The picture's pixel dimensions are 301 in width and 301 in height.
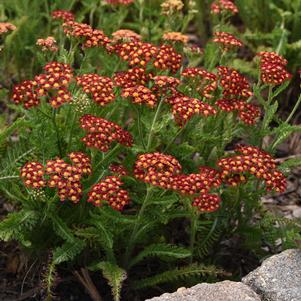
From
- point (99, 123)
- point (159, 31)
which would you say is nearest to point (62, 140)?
point (99, 123)

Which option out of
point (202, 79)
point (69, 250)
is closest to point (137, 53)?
point (202, 79)

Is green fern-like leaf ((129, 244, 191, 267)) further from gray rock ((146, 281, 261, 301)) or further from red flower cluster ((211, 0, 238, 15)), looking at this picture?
red flower cluster ((211, 0, 238, 15))

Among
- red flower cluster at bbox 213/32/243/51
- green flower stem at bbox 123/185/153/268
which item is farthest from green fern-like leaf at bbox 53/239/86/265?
red flower cluster at bbox 213/32/243/51

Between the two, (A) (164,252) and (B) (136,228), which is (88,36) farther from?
(A) (164,252)

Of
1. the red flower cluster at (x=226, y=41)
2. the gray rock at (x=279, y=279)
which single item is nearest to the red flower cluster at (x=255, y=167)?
the gray rock at (x=279, y=279)

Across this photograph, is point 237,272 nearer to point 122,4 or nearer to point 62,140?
point 62,140

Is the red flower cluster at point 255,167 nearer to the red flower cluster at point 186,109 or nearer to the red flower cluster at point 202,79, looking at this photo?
the red flower cluster at point 186,109
